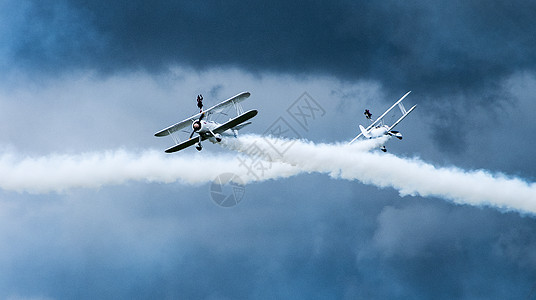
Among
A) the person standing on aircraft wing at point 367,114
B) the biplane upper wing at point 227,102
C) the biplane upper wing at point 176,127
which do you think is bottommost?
the biplane upper wing at point 227,102

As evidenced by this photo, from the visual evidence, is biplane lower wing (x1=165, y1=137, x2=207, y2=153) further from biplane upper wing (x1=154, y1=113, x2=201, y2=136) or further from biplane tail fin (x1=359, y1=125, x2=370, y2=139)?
biplane tail fin (x1=359, y1=125, x2=370, y2=139)

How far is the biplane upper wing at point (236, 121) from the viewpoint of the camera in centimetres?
7507

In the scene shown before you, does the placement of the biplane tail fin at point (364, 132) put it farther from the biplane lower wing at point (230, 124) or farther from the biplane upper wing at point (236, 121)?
the biplane upper wing at point (236, 121)

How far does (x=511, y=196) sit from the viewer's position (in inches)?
3447

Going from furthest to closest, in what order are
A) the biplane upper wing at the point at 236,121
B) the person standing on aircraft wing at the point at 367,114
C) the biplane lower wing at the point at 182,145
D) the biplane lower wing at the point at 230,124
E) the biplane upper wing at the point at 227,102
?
the person standing on aircraft wing at the point at 367,114 → the biplane lower wing at the point at 182,145 → the biplane upper wing at the point at 227,102 → the biplane lower wing at the point at 230,124 → the biplane upper wing at the point at 236,121

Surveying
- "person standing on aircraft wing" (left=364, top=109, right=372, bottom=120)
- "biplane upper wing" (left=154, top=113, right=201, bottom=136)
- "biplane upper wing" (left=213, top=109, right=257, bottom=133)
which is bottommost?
"biplane upper wing" (left=213, top=109, right=257, bottom=133)

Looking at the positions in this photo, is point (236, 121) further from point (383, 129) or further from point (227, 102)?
point (383, 129)

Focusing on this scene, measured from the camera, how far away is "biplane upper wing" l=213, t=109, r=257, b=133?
75069 millimetres

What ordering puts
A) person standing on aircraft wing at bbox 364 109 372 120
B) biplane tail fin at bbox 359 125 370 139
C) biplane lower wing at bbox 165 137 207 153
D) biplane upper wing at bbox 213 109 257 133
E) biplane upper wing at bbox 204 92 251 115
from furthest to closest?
1. person standing on aircraft wing at bbox 364 109 372 120
2. biplane tail fin at bbox 359 125 370 139
3. biplane lower wing at bbox 165 137 207 153
4. biplane upper wing at bbox 204 92 251 115
5. biplane upper wing at bbox 213 109 257 133

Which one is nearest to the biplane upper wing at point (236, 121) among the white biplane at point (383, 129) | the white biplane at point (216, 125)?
the white biplane at point (216, 125)

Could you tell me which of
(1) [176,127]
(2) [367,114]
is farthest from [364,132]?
(1) [176,127]

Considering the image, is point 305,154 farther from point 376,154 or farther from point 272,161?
point 376,154

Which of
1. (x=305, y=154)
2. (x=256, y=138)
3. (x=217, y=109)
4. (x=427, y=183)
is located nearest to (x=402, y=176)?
(x=427, y=183)

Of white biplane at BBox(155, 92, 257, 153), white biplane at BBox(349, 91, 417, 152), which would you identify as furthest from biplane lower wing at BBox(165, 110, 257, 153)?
white biplane at BBox(349, 91, 417, 152)
